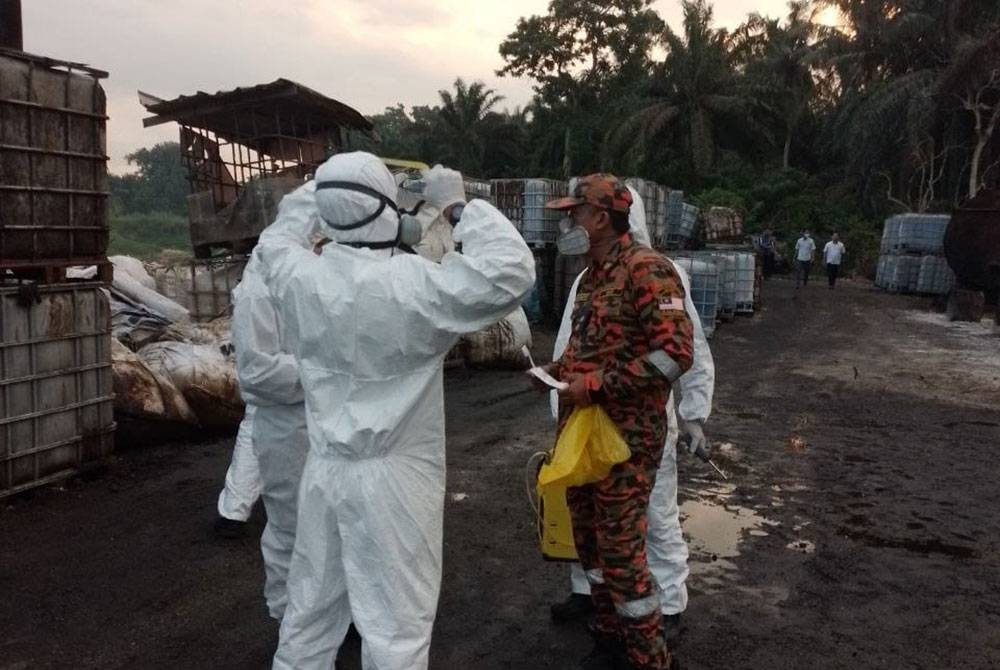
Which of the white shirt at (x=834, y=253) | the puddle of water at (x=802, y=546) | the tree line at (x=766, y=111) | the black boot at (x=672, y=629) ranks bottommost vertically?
the puddle of water at (x=802, y=546)

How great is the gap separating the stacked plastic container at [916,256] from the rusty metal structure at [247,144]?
14.4 meters

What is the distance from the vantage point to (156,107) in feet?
30.9

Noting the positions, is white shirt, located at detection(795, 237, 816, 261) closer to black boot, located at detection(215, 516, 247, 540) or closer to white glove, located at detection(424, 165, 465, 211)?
black boot, located at detection(215, 516, 247, 540)

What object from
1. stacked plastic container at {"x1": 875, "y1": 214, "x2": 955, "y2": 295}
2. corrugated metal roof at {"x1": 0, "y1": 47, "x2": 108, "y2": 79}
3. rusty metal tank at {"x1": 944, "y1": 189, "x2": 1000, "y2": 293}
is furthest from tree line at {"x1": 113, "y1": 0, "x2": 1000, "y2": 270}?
corrugated metal roof at {"x1": 0, "y1": 47, "x2": 108, "y2": 79}

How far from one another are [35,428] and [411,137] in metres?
34.8

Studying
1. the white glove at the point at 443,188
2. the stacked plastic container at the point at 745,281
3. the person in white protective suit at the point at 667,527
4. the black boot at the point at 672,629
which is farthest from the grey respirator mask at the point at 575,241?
the stacked plastic container at the point at 745,281

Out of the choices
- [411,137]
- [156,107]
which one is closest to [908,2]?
[411,137]

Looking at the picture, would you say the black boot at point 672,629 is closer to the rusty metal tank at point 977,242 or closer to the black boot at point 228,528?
the black boot at point 228,528

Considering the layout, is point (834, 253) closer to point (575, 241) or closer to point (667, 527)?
point (667, 527)

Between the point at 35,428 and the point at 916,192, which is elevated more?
the point at 916,192

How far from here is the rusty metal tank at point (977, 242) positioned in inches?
558

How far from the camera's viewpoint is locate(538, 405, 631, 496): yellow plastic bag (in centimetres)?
271

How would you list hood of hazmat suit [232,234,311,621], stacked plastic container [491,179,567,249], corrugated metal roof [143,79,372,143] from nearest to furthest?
hood of hazmat suit [232,234,311,621], corrugated metal roof [143,79,372,143], stacked plastic container [491,179,567,249]

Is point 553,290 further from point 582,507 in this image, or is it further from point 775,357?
point 582,507
